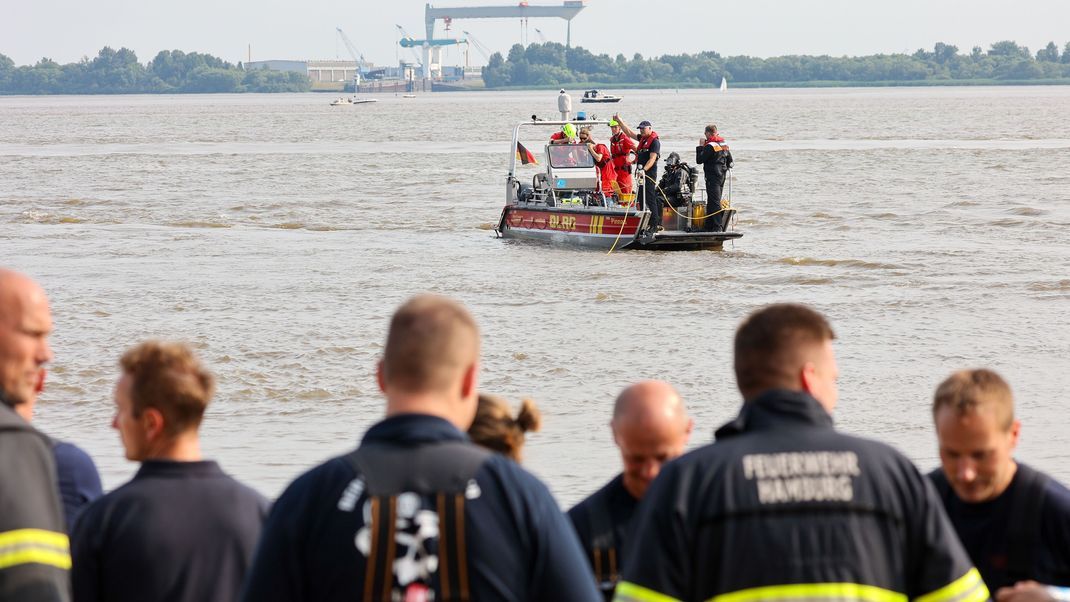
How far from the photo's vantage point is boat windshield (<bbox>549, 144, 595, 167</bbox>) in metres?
20.2

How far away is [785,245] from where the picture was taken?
23.5 metres

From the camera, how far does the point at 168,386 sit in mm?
2992

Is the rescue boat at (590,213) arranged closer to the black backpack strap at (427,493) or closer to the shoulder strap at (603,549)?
the shoulder strap at (603,549)

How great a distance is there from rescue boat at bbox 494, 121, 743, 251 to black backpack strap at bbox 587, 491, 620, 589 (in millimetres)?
16084

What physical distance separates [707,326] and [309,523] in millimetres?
12510

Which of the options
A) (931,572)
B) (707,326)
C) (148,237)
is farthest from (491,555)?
(148,237)

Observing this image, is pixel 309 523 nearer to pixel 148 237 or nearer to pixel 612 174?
pixel 612 174

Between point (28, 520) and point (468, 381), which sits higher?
point (468, 381)

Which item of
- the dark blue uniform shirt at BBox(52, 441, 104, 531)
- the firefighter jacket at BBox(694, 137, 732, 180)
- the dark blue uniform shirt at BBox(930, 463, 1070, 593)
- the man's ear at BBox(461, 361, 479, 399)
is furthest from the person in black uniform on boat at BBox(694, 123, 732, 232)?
the man's ear at BBox(461, 361, 479, 399)

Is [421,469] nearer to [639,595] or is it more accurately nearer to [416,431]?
[416,431]

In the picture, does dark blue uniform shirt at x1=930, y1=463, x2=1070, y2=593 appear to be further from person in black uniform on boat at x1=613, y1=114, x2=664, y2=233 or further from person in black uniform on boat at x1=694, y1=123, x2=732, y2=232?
person in black uniform on boat at x1=613, y1=114, x2=664, y2=233

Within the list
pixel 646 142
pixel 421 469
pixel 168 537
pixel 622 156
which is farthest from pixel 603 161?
pixel 421 469

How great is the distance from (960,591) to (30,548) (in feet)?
5.75

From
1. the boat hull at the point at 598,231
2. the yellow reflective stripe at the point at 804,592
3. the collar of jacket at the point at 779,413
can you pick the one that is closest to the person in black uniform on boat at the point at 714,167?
the boat hull at the point at 598,231
